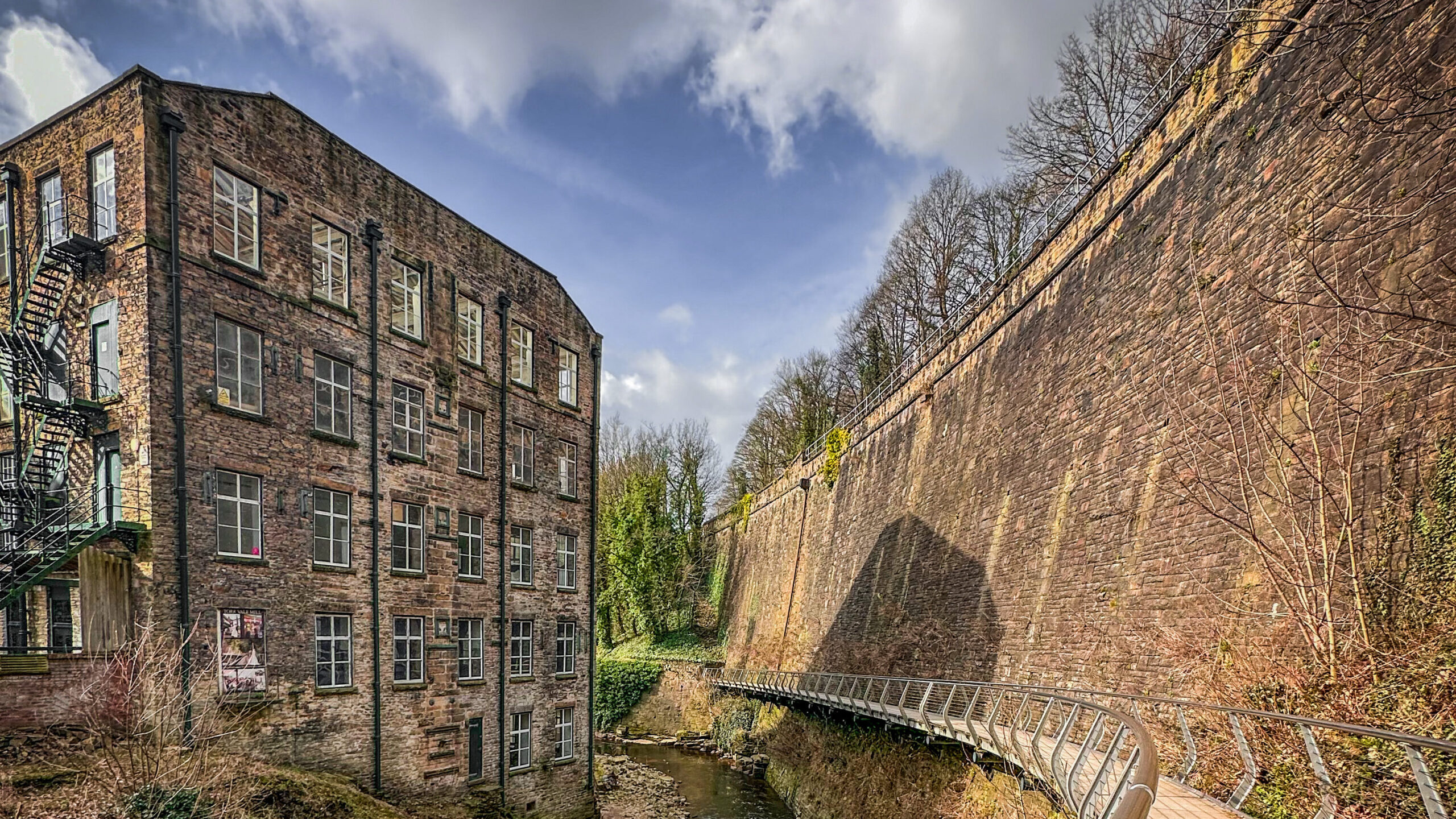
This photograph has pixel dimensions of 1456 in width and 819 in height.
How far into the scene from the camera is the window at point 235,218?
44.6 feet

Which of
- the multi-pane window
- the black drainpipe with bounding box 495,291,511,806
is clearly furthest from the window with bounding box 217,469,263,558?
the multi-pane window

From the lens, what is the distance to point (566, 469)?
22578mm

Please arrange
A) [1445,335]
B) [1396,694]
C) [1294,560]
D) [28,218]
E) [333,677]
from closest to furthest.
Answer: [1396,694] < [1445,335] < [1294,560] < [28,218] < [333,677]

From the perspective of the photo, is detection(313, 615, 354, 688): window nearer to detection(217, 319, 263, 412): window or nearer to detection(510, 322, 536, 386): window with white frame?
A: detection(217, 319, 263, 412): window

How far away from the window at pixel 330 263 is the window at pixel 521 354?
203 inches

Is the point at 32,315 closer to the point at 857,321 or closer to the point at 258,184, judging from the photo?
the point at 258,184

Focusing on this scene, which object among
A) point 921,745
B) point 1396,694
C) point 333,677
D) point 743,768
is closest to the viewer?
point 1396,694

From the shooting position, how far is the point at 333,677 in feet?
49.0

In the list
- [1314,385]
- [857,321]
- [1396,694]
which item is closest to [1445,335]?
[1314,385]

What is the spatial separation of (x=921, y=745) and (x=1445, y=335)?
11.7 metres

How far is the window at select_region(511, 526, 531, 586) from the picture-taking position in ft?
65.9

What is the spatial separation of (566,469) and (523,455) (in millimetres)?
1942

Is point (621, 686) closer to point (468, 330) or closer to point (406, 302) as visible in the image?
point (468, 330)

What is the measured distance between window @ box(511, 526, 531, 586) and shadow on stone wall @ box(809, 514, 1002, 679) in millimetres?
9542
